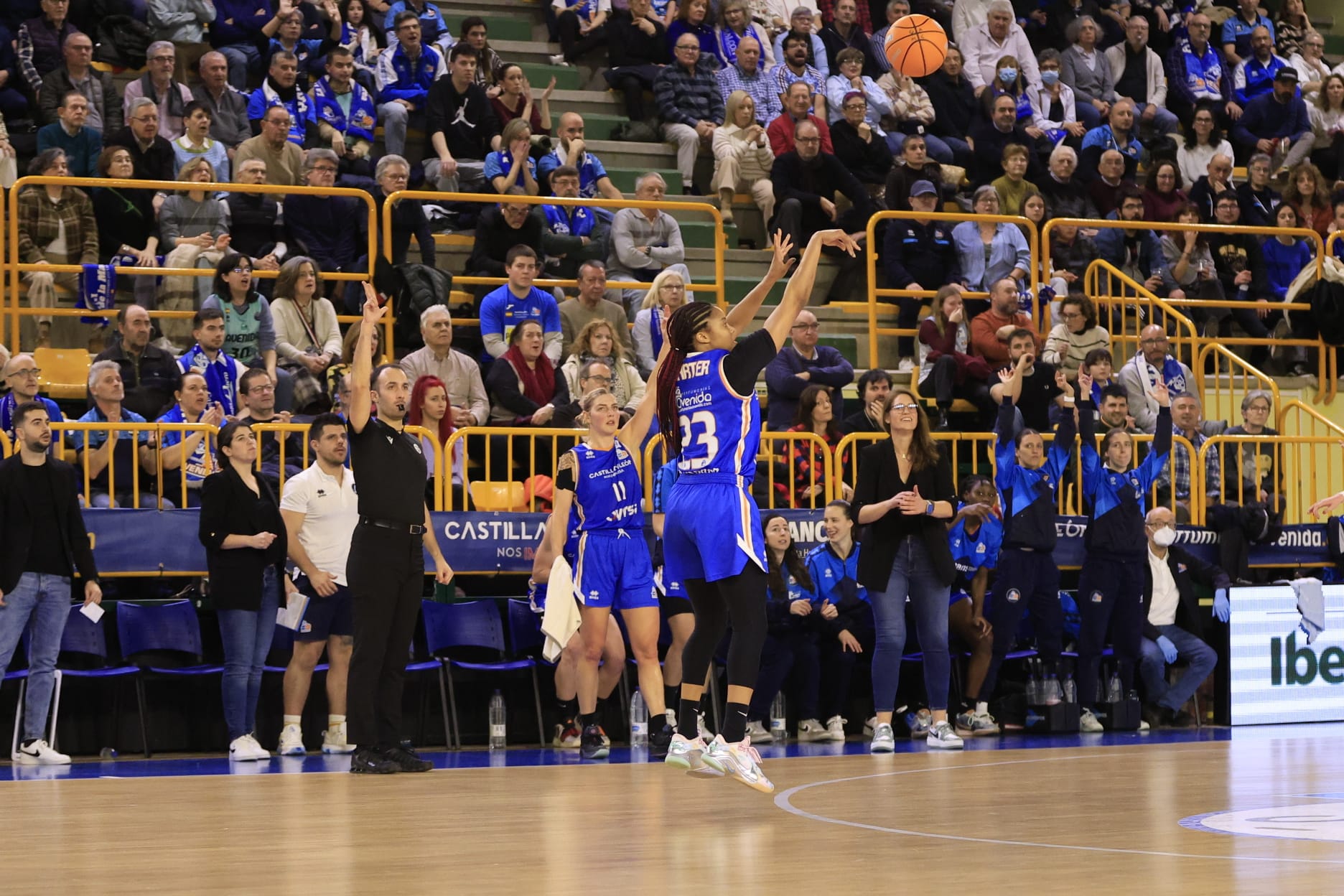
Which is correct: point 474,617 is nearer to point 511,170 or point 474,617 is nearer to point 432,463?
point 432,463

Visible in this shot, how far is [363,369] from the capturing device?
30.8 feet

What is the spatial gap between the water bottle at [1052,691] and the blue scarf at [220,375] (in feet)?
21.0

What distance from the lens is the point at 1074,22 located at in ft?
70.0

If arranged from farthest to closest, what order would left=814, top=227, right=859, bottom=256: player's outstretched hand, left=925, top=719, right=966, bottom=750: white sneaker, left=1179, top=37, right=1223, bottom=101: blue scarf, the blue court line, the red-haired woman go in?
left=1179, top=37, right=1223, bottom=101: blue scarf, the red-haired woman, left=925, top=719, right=966, bottom=750: white sneaker, the blue court line, left=814, top=227, right=859, bottom=256: player's outstretched hand

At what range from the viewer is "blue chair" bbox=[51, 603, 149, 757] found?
38.5 ft

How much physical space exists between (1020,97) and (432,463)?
10.2 metres

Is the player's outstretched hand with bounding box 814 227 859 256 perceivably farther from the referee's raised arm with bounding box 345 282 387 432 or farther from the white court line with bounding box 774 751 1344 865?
the white court line with bounding box 774 751 1344 865

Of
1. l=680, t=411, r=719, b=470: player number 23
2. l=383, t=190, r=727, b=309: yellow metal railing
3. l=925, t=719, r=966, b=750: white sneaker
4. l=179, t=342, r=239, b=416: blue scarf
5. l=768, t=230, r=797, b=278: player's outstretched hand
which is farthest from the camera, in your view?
l=383, t=190, r=727, b=309: yellow metal railing

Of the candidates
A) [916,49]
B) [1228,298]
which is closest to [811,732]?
[916,49]

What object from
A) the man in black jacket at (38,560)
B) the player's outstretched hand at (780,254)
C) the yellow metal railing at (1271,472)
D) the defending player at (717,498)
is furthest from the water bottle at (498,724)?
the yellow metal railing at (1271,472)

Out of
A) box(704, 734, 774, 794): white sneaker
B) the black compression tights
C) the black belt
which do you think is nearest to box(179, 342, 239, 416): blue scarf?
the black belt

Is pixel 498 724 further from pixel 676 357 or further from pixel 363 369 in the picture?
pixel 676 357

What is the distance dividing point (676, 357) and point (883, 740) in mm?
3942

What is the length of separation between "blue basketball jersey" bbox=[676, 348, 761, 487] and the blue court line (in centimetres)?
298
